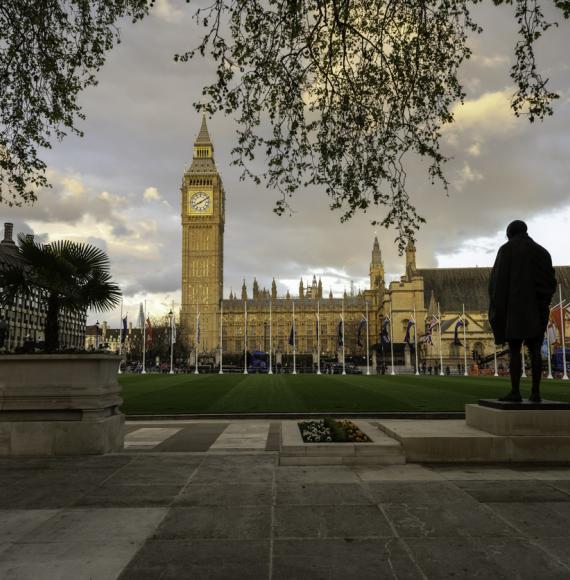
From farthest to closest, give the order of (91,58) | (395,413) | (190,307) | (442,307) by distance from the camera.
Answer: (190,307), (442,307), (395,413), (91,58)

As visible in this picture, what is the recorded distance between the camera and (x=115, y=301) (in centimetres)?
998

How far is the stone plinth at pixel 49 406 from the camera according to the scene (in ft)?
27.6

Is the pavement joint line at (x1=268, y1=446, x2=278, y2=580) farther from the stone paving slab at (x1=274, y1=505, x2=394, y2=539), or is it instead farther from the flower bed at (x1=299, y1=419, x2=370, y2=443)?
the flower bed at (x1=299, y1=419, x2=370, y2=443)

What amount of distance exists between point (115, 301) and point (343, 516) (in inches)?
251

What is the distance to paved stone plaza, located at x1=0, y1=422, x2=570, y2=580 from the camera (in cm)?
398

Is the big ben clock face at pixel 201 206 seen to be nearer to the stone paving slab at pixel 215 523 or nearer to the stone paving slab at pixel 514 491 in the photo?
the stone paving slab at pixel 514 491

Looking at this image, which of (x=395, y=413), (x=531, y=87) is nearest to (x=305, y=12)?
(x=531, y=87)

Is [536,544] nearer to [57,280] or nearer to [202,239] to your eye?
[57,280]

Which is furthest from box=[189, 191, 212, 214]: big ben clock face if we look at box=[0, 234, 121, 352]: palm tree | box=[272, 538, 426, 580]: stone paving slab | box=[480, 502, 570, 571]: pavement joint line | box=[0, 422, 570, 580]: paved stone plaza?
box=[272, 538, 426, 580]: stone paving slab

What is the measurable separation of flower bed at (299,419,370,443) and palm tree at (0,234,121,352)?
437 cm

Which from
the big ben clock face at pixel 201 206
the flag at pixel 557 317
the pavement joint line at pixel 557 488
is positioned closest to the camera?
the pavement joint line at pixel 557 488

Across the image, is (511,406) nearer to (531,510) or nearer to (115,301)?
(531,510)

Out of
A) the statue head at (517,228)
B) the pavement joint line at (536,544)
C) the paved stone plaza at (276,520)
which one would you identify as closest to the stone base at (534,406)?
the paved stone plaza at (276,520)

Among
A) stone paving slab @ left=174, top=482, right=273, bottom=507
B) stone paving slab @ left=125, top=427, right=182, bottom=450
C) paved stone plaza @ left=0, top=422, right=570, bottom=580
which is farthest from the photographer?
stone paving slab @ left=125, top=427, right=182, bottom=450
